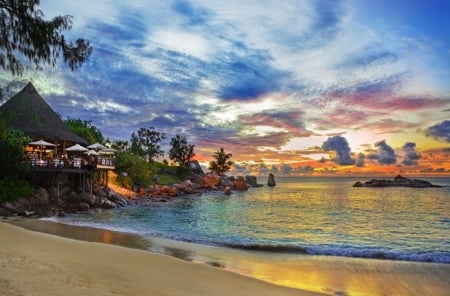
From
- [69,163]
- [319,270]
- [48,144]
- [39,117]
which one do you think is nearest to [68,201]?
[69,163]

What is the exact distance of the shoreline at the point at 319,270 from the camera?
11.1 meters

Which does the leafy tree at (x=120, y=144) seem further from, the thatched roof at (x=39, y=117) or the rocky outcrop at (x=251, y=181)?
the rocky outcrop at (x=251, y=181)

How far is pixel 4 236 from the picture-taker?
41.0 ft

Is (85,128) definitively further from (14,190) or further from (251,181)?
(251,181)

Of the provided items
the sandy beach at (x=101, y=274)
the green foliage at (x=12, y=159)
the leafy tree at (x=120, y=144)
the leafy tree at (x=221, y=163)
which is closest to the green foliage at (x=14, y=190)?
the green foliage at (x=12, y=159)

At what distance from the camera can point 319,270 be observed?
13617mm

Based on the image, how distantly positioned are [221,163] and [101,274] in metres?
113

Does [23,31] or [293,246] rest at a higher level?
[23,31]

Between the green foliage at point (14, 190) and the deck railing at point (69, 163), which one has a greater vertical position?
the deck railing at point (69, 163)

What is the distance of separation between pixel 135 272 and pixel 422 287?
820cm

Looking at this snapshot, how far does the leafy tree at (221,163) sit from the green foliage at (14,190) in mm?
87848

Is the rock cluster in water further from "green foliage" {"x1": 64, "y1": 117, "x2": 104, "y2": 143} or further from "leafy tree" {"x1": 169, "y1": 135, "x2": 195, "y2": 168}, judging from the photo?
"leafy tree" {"x1": 169, "y1": 135, "x2": 195, "y2": 168}

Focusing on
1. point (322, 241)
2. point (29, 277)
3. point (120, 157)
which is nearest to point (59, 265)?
point (29, 277)

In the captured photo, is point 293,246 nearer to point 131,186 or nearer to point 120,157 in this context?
point 131,186
